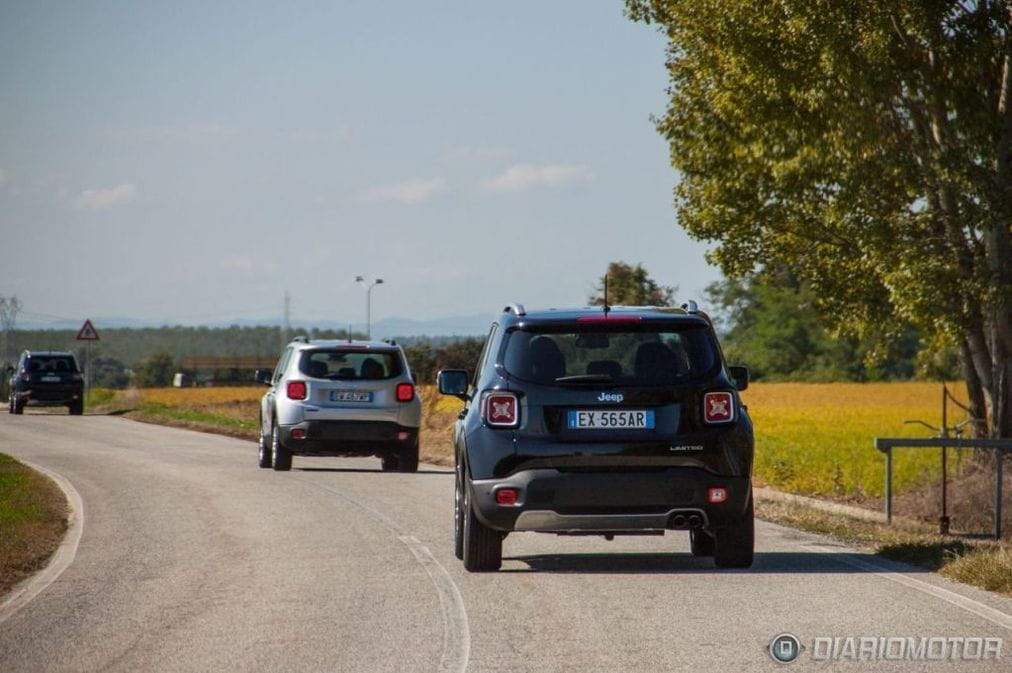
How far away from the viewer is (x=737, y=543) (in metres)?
12.3

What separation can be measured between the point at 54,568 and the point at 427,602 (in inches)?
138

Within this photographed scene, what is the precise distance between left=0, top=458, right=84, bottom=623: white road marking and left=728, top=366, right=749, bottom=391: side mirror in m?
5.13

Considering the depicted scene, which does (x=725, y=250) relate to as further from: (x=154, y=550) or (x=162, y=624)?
(x=162, y=624)

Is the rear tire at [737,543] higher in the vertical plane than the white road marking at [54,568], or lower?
higher

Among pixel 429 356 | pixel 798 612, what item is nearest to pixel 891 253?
pixel 798 612

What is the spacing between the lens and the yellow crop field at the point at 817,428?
85.9 ft

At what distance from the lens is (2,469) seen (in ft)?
77.5

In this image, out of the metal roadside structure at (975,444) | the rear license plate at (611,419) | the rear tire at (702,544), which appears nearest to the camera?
the rear license plate at (611,419)

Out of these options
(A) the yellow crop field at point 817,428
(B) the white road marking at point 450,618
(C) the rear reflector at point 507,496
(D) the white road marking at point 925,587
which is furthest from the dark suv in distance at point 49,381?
(C) the rear reflector at point 507,496

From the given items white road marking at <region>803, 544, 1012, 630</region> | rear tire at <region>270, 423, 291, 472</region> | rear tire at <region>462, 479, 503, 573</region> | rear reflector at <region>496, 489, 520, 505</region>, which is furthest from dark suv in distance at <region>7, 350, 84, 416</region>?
rear reflector at <region>496, 489, 520, 505</region>

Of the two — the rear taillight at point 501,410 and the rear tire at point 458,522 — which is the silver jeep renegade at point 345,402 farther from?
the rear taillight at point 501,410

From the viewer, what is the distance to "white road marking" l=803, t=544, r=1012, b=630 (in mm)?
9993

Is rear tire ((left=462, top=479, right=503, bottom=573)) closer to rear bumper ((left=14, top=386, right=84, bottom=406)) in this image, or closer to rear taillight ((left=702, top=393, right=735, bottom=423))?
rear taillight ((left=702, top=393, right=735, bottom=423))

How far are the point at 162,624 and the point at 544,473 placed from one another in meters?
2.93
